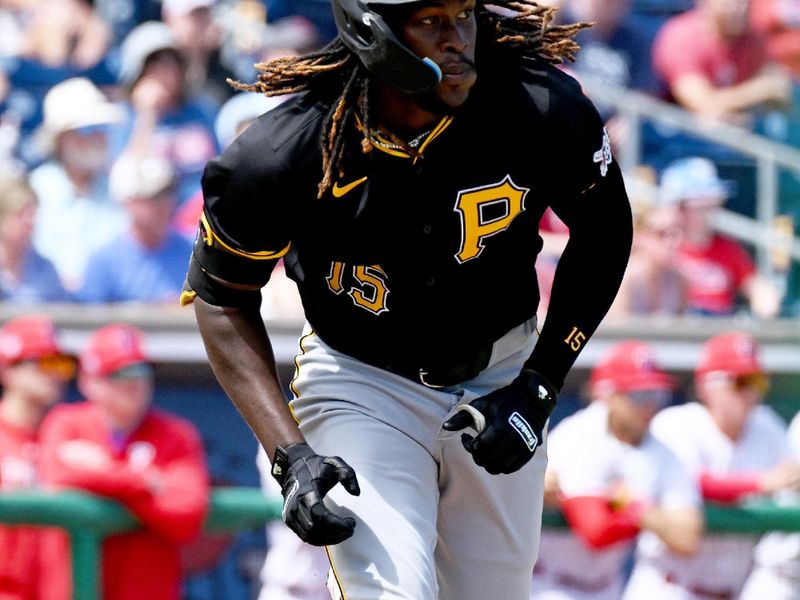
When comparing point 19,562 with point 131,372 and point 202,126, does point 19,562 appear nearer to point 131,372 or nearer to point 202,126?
point 131,372

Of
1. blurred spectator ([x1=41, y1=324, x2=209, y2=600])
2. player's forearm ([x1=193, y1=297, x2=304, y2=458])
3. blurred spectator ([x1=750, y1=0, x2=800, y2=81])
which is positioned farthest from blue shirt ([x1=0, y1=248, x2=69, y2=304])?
blurred spectator ([x1=750, y1=0, x2=800, y2=81])

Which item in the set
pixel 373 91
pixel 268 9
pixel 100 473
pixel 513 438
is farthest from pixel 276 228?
pixel 268 9

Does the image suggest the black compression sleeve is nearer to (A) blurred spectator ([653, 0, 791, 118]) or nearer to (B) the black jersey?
(B) the black jersey

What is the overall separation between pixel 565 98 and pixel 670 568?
97.8 inches

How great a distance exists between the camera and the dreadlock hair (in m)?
3.09

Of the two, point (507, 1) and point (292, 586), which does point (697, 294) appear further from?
point (507, 1)

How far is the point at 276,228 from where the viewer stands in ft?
10.3

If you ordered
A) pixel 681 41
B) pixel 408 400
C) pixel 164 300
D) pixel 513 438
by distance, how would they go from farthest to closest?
pixel 681 41
pixel 164 300
pixel 408 400
pixel 513 438

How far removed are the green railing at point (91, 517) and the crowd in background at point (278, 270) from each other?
0.20 feet

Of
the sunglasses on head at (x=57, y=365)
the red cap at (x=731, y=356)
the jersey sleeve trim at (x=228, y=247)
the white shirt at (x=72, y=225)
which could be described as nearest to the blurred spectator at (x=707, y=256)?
the red cap at (x=731, y=356)

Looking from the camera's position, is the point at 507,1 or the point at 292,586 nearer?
the point at 507,1

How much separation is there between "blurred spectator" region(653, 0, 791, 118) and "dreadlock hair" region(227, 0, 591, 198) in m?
3.89

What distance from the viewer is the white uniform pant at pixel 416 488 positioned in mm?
3086

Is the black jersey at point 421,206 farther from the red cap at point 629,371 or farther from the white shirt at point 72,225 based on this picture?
the white shirt at point 72,225
